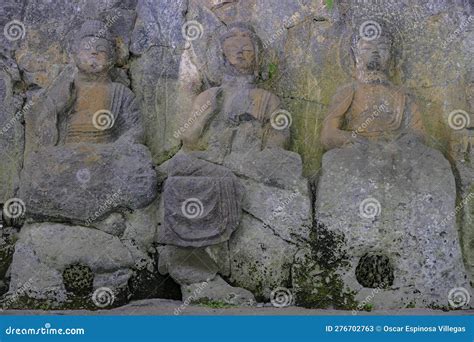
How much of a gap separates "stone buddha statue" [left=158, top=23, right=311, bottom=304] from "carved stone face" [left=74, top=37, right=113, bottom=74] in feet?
3.18

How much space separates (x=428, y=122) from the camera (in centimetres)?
900

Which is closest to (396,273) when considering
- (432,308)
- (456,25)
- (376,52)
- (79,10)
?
(432,308)

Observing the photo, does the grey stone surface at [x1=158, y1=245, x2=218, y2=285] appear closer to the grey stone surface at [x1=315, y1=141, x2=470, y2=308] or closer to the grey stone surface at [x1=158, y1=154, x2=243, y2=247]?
the grey stone surface at [x1=158, y1=154, x2=243, y2=247]

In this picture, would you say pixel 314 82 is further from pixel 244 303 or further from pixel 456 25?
pixel 244 303

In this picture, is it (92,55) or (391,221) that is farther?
(92,55)

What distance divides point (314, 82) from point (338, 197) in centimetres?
161

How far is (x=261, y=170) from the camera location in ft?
27.0

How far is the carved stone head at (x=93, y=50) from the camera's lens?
872 cm

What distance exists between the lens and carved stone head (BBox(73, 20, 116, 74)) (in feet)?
28.6

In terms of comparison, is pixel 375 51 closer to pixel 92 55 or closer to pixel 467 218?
pixel 467 218

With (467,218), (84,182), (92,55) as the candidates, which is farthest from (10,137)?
(467,218)

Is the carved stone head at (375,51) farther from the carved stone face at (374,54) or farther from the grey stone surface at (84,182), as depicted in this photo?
the grey stone surface at (84,182)

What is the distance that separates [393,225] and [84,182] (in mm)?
2723

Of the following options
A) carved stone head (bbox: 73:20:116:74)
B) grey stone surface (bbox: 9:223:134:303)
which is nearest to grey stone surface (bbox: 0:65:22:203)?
carved stone head (bbox: 73:20:116:74)
